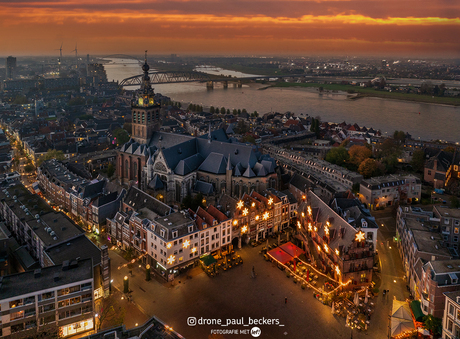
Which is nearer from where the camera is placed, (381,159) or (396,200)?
(396,200)

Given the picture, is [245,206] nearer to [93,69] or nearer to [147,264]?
[147,264]

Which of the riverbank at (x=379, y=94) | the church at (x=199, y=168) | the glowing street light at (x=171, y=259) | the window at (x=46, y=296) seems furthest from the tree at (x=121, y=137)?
the riverbank at (x=379, y=94)

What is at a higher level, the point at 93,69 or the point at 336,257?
the point at 93,69

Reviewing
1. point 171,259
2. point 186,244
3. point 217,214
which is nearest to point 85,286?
point 171,259

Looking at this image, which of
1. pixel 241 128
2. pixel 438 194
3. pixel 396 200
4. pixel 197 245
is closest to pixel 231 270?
pixel 197 245

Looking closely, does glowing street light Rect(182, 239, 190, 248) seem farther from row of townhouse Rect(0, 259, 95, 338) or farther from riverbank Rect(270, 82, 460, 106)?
riverbank Rect(270, 82, 460, 106)

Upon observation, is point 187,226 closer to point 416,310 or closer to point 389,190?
point 416,310
